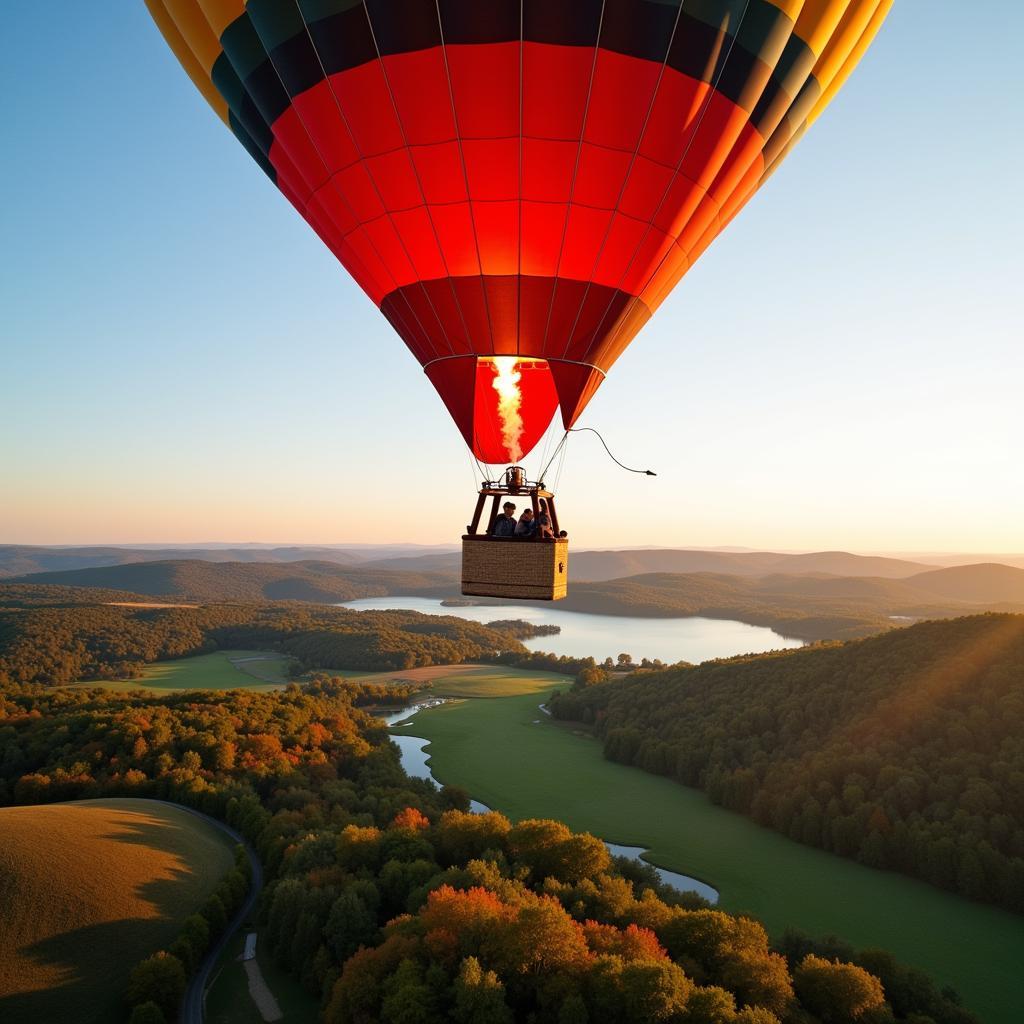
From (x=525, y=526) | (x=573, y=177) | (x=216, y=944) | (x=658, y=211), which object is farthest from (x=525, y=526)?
(x=216, y=944)

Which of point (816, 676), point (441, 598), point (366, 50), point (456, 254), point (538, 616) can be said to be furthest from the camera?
point (441, 598)

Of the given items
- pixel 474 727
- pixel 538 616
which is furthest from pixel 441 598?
pixel 474 727

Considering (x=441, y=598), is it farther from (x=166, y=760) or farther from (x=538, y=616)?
(x=166, y=760)

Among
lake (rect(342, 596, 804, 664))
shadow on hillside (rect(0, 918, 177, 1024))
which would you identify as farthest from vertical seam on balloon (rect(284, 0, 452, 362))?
lake (rect(342, 596, 804, 664))

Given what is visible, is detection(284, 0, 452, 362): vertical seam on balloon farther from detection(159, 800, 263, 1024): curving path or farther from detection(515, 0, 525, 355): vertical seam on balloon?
detection(159, 800, 263, 1024): curving path

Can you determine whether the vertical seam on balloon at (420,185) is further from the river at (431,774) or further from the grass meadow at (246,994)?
the river at (431,774)

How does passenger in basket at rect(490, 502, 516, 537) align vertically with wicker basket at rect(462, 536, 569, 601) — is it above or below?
above

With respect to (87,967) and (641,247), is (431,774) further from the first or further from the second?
(641,247)
